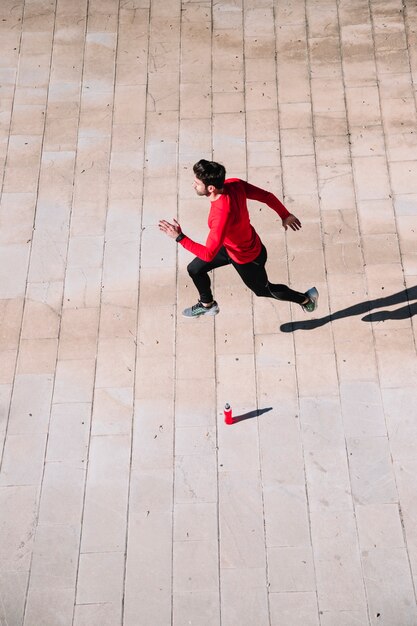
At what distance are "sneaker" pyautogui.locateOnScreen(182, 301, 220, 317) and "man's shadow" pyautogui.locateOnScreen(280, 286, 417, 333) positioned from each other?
2.83 feet

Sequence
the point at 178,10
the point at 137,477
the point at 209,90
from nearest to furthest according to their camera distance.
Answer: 1. the point at 137,477
2. the point at 209,90
3. the point at 178,10

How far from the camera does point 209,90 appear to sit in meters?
9.96

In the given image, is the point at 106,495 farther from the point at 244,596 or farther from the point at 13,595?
the point at 244,596

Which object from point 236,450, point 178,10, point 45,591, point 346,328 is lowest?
point 45,591

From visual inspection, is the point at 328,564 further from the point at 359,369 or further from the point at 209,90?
the point at 209,90

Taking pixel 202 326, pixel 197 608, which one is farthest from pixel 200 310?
pixel 197 608

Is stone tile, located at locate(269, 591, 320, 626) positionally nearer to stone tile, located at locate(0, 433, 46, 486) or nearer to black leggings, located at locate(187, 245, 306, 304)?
stone tile, located at locate(0, 433, 46, 486)

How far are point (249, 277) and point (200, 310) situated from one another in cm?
99

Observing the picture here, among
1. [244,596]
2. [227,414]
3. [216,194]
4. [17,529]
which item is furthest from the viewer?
[227,414]

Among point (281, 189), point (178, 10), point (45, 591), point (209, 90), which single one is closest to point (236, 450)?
point (45, 591)

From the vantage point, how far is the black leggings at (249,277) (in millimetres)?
7285

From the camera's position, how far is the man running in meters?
6.39

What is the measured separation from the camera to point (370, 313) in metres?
8.17

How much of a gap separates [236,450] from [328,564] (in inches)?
60.8
